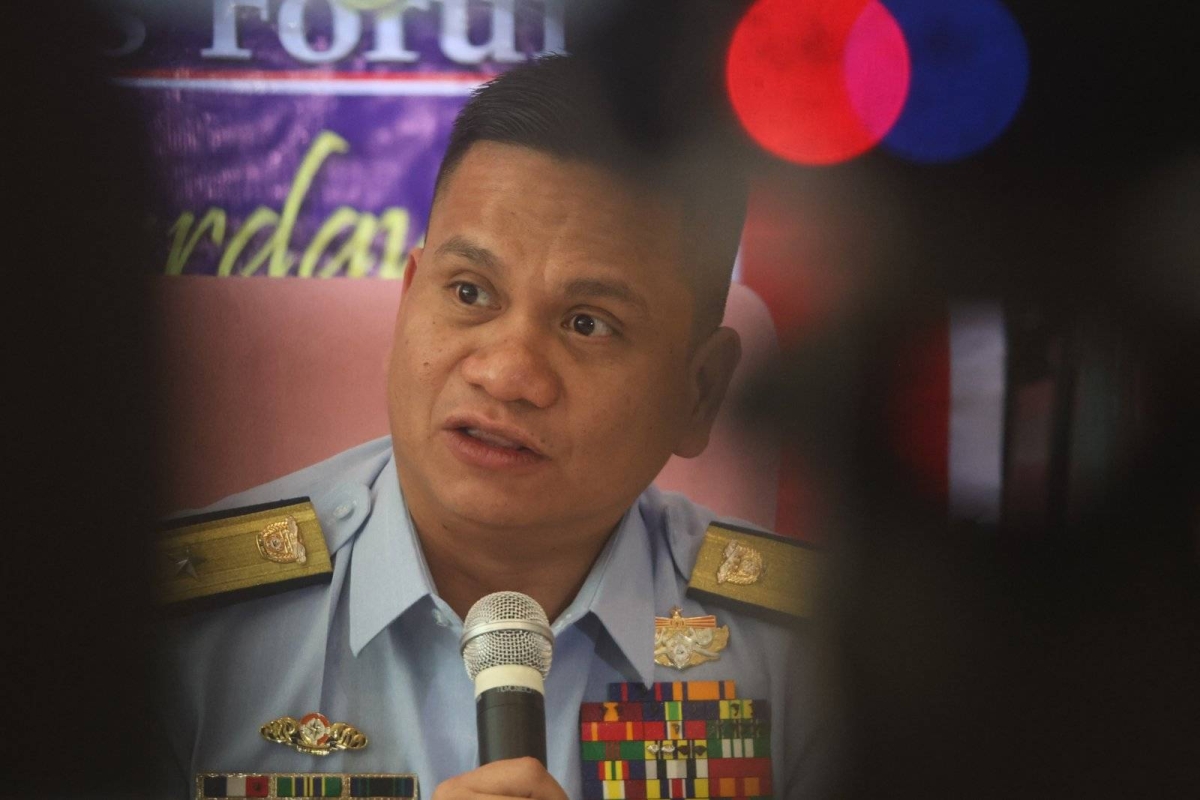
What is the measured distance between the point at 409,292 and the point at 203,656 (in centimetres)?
59

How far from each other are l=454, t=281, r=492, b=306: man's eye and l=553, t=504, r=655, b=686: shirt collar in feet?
1.22

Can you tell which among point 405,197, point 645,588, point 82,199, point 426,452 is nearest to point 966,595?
point 645,588

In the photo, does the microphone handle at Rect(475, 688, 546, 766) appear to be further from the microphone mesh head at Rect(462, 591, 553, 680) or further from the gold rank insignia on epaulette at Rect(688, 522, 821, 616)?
the gold rank insignia on epaulette at Rect(688, 522, 821, 616)

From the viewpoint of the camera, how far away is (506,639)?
142 cm

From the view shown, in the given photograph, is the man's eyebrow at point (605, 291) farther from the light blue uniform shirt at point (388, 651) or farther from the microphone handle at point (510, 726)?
the microphone handle at point (510, 726)

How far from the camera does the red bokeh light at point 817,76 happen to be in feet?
5.97

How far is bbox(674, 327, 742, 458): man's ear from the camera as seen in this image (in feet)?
5.83

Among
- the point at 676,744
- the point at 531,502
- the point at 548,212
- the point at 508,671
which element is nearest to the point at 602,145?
the point at 548,212

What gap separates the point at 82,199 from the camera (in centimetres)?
182

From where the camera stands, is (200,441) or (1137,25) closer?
(200,441)

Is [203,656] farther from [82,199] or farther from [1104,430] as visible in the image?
[1104,430]

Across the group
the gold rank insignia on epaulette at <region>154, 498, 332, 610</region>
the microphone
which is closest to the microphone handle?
the microphone

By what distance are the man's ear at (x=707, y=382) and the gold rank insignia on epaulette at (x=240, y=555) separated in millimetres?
542

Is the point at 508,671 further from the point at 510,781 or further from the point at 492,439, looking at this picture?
the point at 492,439
